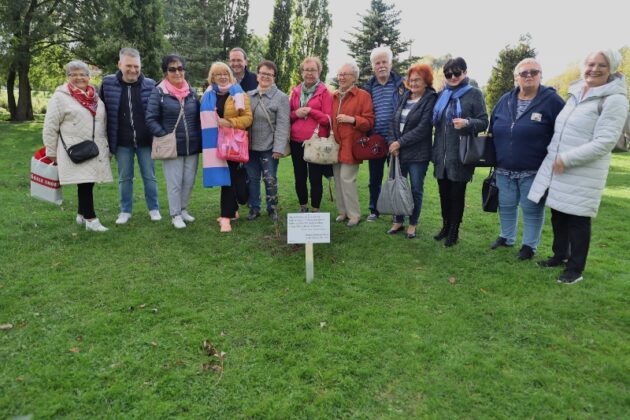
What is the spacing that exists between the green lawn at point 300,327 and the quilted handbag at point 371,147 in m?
1.03

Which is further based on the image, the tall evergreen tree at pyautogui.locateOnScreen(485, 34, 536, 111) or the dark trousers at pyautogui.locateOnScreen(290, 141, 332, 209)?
the tall evergreen tree at pyautogui.locateOnScreen(485, 34, 536, 111)

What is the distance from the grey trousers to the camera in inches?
220

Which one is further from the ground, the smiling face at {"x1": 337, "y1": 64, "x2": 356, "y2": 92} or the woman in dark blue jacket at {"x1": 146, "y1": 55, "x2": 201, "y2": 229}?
the smiling face at {"x1": 337, "y1": 64, "x2": 356, "y2": 92}

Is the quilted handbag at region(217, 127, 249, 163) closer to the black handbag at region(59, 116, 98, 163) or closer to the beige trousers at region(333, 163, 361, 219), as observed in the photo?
the beige trousers at region(333, 163, 361, 219)

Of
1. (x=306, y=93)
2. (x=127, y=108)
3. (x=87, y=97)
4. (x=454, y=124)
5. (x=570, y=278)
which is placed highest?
(x=306, y=93)

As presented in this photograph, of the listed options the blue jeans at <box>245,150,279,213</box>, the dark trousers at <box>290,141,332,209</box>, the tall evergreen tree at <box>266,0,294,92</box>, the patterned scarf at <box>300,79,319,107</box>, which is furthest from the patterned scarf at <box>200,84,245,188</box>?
the tall evergreen tree at <box>266,0,294,92</box>

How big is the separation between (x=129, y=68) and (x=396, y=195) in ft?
11.7

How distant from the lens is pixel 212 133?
5391mm

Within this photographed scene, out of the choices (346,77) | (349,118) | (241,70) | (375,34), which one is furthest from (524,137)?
(375,34)

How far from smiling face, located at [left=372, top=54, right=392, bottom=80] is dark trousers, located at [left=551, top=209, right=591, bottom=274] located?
2463mm

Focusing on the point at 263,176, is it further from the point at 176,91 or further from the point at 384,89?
the point at 384,89

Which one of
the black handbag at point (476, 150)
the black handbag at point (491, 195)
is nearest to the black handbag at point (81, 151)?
the black handbag at point (476, 150)

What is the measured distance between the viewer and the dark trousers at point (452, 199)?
4.95 m

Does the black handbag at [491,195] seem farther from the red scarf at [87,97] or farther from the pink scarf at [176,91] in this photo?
the red scarf at [87,97]
